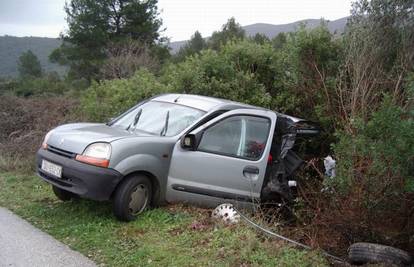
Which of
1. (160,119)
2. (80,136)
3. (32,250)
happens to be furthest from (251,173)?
(32,250)

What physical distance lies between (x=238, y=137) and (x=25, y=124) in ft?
29.3

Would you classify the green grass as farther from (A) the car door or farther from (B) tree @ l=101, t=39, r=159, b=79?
(B) tree @ l=101, t=39, r=159, b=79

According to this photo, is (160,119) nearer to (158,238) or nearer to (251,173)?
(251,173)

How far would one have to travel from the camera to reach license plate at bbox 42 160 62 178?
593 centimetres

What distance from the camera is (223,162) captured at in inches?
256

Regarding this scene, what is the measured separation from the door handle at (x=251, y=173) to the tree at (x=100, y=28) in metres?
32.1

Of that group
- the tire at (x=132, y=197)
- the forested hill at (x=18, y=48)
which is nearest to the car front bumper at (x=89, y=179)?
the tire at (x=132, y=197)

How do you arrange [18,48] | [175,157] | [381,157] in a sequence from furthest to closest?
[18,48]
[175,157]
[381,157]

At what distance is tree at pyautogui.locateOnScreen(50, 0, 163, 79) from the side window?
31.7 metres

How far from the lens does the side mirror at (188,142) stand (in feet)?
20.9

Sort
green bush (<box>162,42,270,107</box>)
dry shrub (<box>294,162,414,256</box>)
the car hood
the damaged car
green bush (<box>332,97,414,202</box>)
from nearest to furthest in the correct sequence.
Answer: green bush (<box>332,97,414,202</box>) → dry shrub (<box>294,162,414,256</box>) → the damaged car → the car hood → green bush (<box>162,42,270,107</box>)

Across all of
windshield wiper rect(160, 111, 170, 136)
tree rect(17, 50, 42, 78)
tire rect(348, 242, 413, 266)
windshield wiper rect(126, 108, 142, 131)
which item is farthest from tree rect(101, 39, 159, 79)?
tree rect(17, 50, 42, 78)

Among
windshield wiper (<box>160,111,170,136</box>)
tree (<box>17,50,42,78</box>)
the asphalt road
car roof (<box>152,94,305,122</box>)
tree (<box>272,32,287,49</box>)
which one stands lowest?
tree (<box>17,50,42,78</box>)

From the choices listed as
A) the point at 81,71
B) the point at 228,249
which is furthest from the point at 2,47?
the point at 228,249
